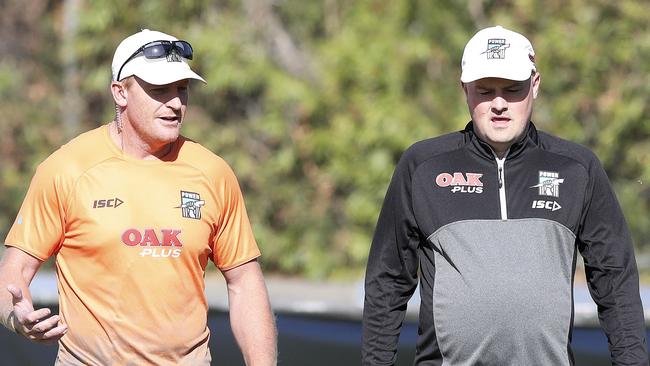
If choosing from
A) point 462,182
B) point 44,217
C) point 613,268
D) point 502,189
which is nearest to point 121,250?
point 44,217

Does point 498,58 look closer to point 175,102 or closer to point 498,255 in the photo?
point 498,255

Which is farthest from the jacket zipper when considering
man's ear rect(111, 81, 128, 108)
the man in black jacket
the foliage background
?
the foliage background

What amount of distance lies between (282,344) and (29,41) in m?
9.21

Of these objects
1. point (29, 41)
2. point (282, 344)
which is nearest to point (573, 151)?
point (282, 344)

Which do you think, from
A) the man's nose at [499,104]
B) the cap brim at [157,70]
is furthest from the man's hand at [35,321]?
the man's nose at [499,104]

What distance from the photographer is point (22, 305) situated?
373 centimetres

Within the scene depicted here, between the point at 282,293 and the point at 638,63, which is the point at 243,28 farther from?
the point at 638,63

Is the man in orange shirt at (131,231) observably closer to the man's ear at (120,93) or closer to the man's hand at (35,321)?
the man's ear at (120,93)

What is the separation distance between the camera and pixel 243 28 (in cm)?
1242

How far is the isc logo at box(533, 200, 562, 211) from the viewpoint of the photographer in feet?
12.4

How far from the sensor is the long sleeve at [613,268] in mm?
3818

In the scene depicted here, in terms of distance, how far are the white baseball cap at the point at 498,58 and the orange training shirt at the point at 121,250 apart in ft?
3.38

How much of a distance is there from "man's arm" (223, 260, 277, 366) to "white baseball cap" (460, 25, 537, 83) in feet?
3.53

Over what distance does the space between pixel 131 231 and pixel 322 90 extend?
8.01m
